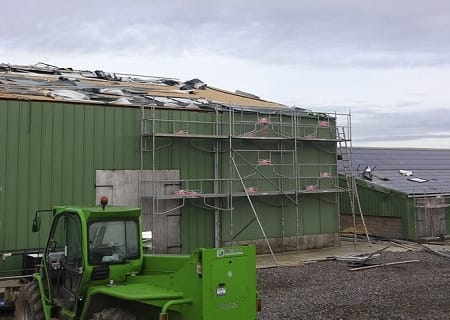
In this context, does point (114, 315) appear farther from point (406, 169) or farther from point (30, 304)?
point (406, 169)

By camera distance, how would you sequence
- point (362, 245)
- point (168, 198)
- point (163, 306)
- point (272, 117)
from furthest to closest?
point (362, 245)
point (272, 117)
point (168, 198)
point (163, 306)

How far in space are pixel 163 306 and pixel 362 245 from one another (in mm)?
16853

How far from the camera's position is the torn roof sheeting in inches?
648

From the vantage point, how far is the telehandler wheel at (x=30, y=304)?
27.3ft

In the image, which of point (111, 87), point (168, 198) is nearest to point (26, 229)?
point (168, 198)

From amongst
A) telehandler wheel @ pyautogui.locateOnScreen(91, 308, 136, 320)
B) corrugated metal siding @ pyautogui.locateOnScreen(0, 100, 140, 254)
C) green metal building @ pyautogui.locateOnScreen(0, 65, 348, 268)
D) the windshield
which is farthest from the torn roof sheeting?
telehandler wheel @ pyautogui.locateOnScreen(91, 308, 136, 320)

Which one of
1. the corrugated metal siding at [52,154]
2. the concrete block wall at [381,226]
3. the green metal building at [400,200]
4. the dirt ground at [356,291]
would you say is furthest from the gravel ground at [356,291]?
the concrete block wall at [381,226]

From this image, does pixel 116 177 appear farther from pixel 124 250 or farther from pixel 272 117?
pixel 124 250

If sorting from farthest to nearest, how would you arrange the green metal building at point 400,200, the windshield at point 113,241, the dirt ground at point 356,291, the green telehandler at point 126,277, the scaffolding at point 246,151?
1. the green metal building at point 400,200
2. the scaffolding at point 246,151
3. the dirt ground at point 356,291
4. the windshield at point 113,241
5. the green telehandler at point 126,277

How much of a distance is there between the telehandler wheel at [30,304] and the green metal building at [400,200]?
18.9 meters

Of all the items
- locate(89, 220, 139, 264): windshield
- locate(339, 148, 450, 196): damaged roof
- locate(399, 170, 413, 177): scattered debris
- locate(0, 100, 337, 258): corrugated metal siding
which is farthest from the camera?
locate(399, 170, 413, 177): scattered debris

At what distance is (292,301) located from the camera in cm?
1182

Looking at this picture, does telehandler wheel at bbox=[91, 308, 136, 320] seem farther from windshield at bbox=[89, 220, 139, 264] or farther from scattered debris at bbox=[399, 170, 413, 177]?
scattered debris at bbox=[399, 170, 413, 177]

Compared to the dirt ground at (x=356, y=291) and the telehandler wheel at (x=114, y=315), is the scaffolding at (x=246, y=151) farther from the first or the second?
the telehandler wheel at (x=114, y=315)
